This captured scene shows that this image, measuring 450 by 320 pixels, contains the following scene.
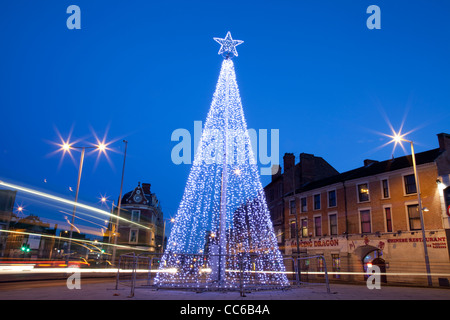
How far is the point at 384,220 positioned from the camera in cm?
2809

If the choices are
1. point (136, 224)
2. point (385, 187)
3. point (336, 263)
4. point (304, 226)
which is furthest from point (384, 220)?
point (136, 224)

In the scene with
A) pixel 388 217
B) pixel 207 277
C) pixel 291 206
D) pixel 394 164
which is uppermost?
pixel 394 164

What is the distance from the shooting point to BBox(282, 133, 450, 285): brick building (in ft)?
79.9

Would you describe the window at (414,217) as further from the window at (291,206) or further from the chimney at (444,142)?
the window at (291,206)

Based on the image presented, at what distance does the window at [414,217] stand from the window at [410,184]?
4.00ft


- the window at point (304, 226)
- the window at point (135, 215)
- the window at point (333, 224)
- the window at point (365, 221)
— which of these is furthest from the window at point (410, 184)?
the window at point (135, 215)

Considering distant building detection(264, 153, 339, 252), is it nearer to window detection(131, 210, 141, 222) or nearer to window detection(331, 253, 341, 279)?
window detection(331, 253, 341, 279)

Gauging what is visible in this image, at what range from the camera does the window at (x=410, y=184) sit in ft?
86.9

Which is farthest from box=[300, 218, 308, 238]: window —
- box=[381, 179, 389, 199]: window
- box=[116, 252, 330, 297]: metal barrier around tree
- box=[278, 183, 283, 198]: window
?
box=[116, 252, 330, 297]: metal barrier around tree

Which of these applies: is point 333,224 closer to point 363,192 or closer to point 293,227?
Result: point 363,192

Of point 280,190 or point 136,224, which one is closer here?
point 280,190

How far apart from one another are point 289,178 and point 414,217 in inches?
713
